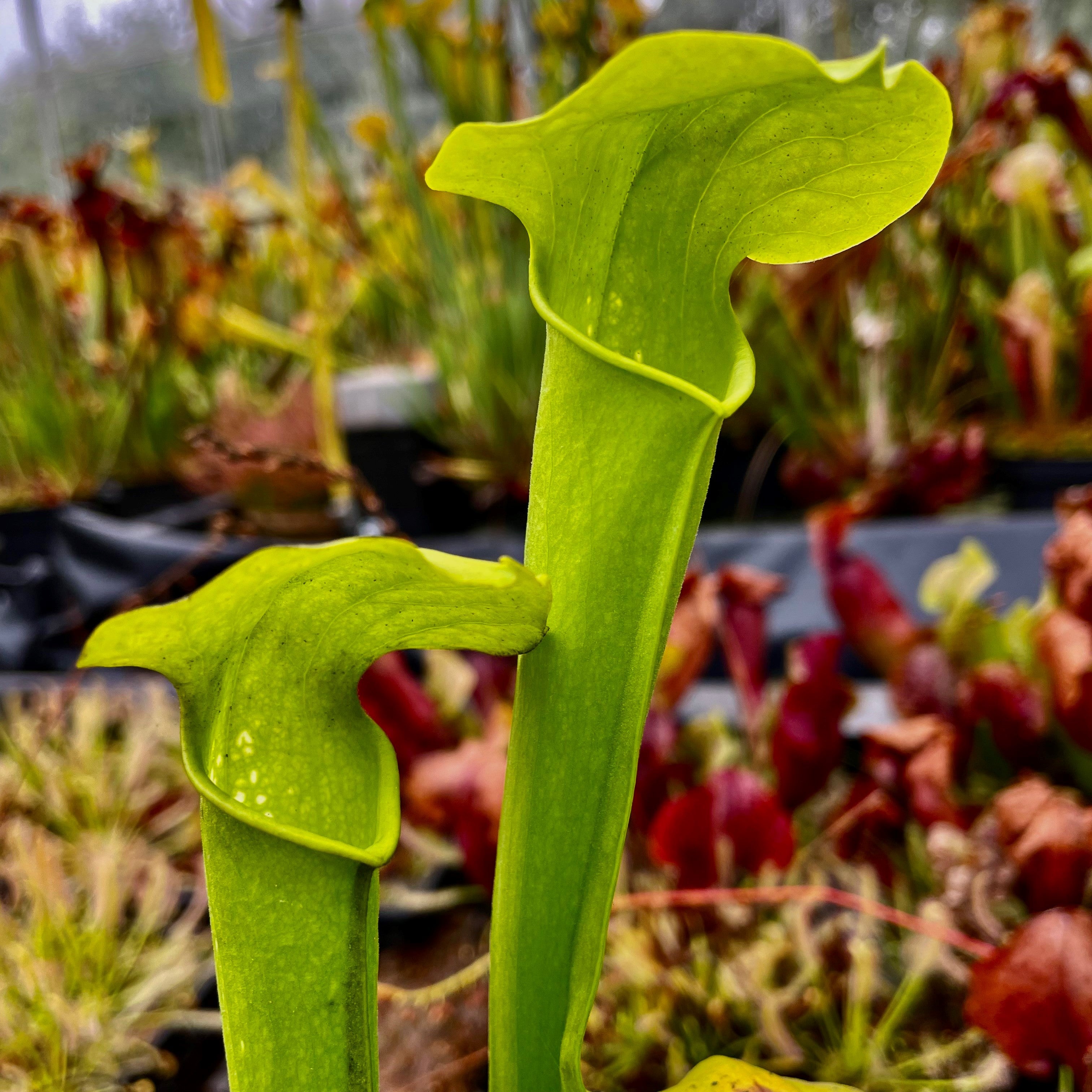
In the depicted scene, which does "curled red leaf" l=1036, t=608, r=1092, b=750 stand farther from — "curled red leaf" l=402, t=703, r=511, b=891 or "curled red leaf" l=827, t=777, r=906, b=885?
"curled red leaf" l=402, t=703, r=511, b=891

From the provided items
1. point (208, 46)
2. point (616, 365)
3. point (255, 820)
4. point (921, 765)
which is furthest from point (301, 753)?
point (921, 765)

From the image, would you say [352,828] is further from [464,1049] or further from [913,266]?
[913,266]

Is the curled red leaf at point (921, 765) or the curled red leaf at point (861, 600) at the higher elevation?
the curled red leaf at point (861, 600)

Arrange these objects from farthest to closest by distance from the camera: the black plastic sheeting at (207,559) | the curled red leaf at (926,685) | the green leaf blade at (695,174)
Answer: the black plastic sheeting at (207,559)
the curled red leaf at (926,685)
the green leaf blade at (695,174)

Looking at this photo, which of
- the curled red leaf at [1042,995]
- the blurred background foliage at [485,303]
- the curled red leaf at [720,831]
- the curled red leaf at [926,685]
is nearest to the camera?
the curled red leaf at [1042,995]

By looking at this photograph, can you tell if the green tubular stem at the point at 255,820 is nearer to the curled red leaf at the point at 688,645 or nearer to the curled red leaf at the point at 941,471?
the curled red leaf at the point at 688,645

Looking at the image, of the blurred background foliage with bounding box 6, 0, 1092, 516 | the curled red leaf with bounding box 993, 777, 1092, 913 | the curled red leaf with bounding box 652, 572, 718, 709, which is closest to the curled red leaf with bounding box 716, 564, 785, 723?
the curled red leaf with bounding box 652, 572, 718, 709

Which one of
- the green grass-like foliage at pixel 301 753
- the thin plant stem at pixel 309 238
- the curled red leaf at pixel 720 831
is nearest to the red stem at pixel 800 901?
the curled red leaf at pixel 720 831
